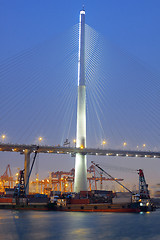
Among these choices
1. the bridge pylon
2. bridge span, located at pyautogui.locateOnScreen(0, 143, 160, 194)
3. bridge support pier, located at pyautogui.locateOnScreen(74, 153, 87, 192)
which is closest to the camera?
bridge support pier, located at pyautogui.locateOnScreen(74, 153, 87, 192)

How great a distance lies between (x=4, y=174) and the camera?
18488 centimetres

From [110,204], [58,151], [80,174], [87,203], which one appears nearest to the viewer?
[110,204]

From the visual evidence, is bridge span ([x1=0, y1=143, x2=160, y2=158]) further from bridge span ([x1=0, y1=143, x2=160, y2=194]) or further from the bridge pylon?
the bridge pylon

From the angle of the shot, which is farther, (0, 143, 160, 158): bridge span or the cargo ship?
(0, 143, 160, 158): bridge span

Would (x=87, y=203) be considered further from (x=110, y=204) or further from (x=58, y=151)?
(x=58, y=151)

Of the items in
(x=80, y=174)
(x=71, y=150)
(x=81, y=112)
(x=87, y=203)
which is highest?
(x=81, y=112)

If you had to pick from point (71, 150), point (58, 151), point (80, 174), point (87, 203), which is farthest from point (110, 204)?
point (58, 151)

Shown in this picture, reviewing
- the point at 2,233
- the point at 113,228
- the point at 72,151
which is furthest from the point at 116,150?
the point at 2,233

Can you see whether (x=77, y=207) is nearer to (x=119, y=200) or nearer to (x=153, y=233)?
(x=119, y=200)

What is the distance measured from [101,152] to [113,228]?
239 feet

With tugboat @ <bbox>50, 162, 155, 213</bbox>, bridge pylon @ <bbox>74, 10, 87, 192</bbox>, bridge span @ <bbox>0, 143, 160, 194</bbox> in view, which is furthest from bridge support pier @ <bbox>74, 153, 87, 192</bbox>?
tugboat @ <bbox>50, 162, 155, 213</bbox>

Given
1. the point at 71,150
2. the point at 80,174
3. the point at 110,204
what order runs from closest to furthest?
1. the point at 110,204
2. the point at 80,174
3. the point at 71,150

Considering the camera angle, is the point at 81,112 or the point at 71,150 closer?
the point at 81,112

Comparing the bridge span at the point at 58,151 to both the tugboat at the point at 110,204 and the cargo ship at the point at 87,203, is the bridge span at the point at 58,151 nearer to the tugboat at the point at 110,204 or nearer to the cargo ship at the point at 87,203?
the cargo ship at the point at 87,203
